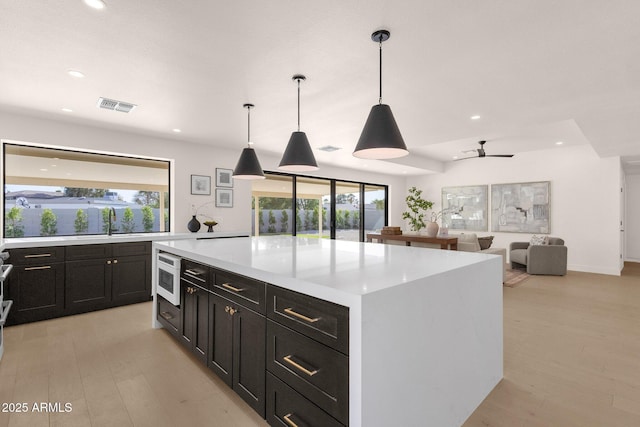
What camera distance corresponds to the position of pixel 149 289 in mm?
4277

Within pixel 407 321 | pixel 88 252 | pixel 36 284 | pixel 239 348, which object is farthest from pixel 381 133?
pixel 36 284

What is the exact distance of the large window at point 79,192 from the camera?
4.04m

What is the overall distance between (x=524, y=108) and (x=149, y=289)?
5156 mm

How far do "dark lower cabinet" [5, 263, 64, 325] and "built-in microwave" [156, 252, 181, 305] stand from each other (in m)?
1.43

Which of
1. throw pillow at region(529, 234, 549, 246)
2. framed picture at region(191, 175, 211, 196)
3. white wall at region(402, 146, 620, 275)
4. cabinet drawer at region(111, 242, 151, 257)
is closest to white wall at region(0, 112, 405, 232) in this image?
framed picture at region(191, 175, 211, 196)

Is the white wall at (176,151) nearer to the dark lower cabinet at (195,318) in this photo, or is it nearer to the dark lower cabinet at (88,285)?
the dark lower cabinet at (88,285)

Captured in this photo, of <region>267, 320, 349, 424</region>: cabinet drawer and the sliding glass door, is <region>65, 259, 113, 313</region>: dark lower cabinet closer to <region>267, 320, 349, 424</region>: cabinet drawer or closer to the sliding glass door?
<region>267, 320, 349, 424</region>: cabinet drawer

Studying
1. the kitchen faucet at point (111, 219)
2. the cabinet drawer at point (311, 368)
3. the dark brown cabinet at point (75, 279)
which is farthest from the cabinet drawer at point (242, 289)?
the kitchen faucet at point (111, 219)

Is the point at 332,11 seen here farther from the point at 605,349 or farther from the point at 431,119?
the point at 605,349

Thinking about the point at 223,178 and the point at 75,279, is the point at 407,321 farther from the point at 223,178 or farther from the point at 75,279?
the point at 223,178

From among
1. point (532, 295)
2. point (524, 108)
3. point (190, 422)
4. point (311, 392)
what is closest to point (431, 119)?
point (524, 108)

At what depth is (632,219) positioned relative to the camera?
26.0 feet

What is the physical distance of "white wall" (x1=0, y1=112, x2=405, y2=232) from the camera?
12.9 ft

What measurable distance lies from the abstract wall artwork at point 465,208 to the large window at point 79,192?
22.9 feet
